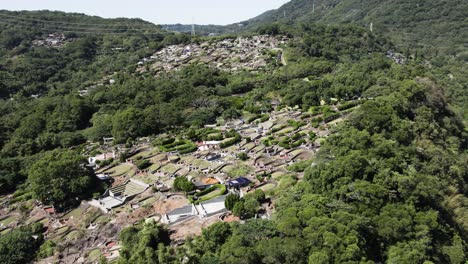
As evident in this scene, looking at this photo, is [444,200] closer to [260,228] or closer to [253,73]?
[260,228]

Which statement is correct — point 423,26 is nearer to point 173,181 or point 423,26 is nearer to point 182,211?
point 173,181

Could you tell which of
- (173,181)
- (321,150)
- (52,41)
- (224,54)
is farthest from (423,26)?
(173,181)

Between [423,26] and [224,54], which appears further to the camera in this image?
[423,26]

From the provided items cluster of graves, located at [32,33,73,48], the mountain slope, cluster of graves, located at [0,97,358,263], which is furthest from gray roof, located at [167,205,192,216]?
the mountain slope

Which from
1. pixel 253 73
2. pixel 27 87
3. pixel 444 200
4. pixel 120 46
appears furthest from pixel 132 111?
pixel 120 46

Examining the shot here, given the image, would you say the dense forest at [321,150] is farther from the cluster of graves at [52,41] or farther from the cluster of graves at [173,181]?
the cluster of graves at [52,41]

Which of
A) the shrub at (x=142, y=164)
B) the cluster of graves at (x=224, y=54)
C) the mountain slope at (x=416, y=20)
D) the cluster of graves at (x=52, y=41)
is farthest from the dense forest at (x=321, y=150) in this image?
the mountain slope at (x=416, y=20)
